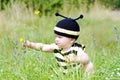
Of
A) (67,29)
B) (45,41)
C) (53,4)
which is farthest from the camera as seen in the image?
(53,4)

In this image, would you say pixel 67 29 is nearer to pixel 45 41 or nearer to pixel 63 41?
pixel 63 41

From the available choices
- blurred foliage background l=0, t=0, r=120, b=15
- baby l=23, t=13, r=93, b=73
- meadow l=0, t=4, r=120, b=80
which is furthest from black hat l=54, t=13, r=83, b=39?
blurred foliage background l=0, t=0, r=120, b=15

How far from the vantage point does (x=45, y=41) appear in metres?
7.75

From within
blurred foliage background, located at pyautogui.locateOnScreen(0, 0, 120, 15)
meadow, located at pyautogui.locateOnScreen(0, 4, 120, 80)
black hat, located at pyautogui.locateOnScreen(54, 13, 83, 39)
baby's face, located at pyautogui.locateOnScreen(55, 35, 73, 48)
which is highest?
black hat, located at pyautogui.locateOnScreen(54, 13, 83, 39)

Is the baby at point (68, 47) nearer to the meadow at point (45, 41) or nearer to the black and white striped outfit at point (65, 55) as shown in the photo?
the black and white striped outfit at point (65, 55)

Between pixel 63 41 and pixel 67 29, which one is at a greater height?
pixel 67 29

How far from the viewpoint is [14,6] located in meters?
11.8

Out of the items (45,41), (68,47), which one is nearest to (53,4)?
(45,41)

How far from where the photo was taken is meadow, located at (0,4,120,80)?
4274 millimetres

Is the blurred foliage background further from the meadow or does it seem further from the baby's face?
the baby's face

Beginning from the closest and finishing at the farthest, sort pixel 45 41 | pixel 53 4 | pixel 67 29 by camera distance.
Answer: pixel 67 29 → pixel 45 41 → pixel 53 4

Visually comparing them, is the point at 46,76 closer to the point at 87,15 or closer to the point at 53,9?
the point at 87,15

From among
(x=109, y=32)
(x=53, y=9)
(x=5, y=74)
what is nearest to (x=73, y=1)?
(x=53, y=9)

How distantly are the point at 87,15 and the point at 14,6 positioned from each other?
2.06 metres
